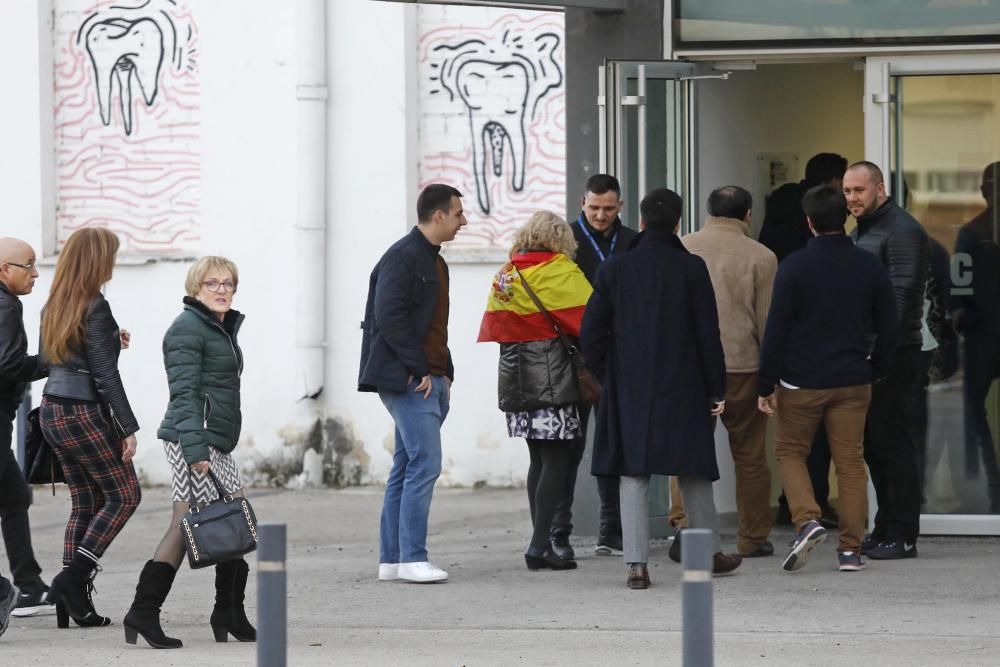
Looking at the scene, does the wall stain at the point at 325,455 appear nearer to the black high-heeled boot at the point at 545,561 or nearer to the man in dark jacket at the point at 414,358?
the black high-heeled boot at the point at 545,561

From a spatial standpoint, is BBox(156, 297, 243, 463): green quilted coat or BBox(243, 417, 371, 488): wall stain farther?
BBox(243, 417, 371, 488): wall stain

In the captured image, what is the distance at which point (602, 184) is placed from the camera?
8.98 m

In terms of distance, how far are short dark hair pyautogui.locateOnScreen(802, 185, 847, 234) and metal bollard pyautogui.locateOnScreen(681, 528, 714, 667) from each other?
4061 millimetres

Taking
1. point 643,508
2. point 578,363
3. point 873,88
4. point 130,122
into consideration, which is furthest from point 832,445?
point 130,122

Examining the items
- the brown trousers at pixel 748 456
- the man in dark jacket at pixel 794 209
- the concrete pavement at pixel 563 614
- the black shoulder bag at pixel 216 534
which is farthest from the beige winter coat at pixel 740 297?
the black shoulder bag at pixel 216 534

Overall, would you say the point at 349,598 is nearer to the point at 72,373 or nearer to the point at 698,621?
the point at 72,373

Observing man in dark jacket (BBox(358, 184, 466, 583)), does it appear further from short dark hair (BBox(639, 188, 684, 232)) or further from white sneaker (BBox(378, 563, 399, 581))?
short dark hair (BBox(639, 188, 684, 232))

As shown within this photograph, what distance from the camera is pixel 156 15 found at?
13.1m

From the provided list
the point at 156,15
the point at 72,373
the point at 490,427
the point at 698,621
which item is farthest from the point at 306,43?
the point at 698,621

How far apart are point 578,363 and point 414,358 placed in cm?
80

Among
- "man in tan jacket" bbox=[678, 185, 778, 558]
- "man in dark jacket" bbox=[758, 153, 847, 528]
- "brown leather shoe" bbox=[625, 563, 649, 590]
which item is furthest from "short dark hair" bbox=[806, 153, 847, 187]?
"brown leather shoe" bbox=[625, 563, 649, 590]

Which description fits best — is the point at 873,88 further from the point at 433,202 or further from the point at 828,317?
the point at 433,202

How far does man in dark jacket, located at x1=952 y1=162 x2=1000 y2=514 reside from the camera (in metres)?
9.52

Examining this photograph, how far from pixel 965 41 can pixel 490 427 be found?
452cm
